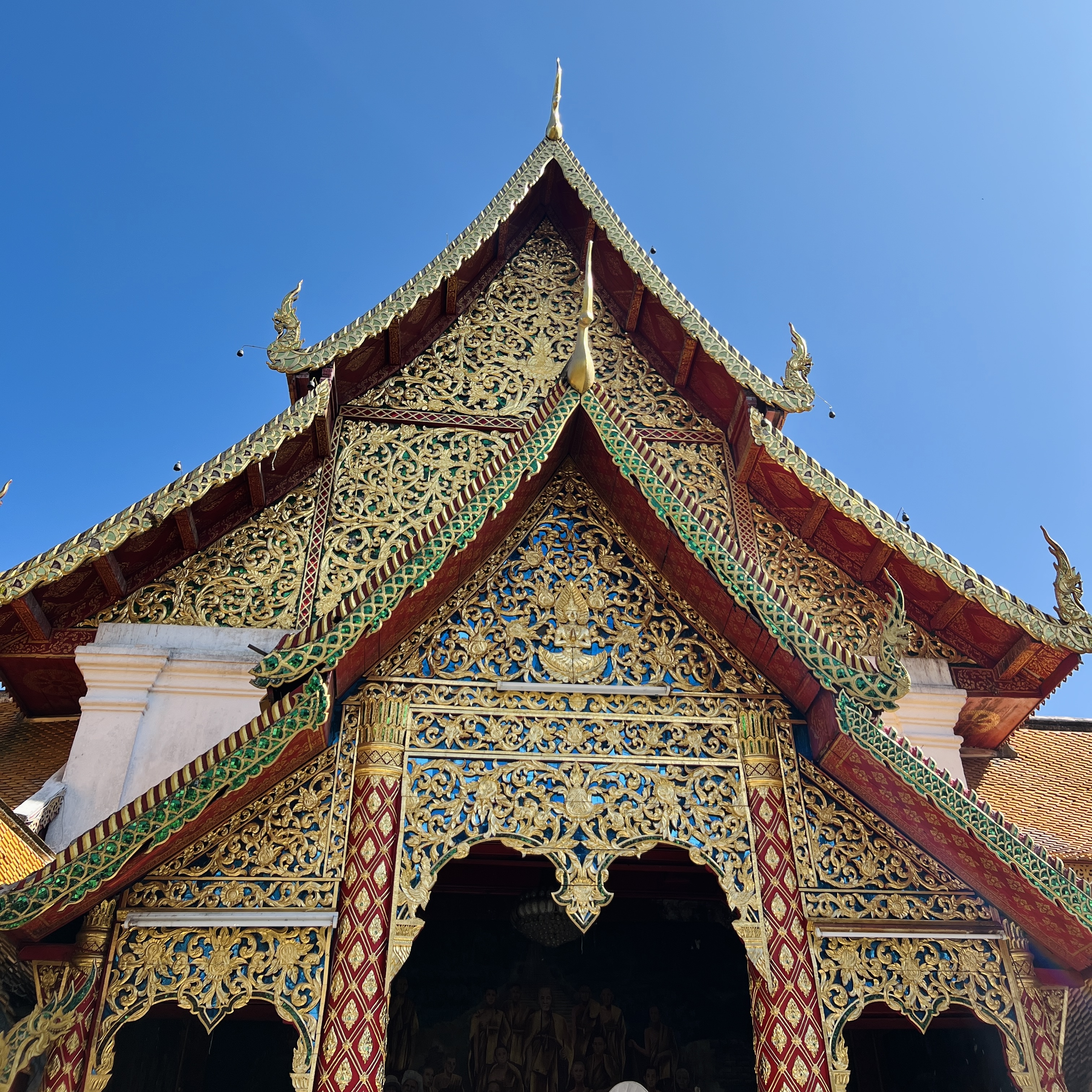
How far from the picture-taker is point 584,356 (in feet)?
15.0

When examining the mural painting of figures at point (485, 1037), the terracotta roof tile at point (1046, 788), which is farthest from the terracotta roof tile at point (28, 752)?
the terracotta roof tile at point (1046, 788)

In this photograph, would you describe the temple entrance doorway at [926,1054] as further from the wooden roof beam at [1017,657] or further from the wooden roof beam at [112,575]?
the wooden roof beam at [112,575]

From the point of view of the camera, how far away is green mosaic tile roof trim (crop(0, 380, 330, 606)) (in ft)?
16.8

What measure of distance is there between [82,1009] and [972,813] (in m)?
3.37

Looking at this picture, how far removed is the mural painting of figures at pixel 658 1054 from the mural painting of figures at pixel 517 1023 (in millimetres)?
613

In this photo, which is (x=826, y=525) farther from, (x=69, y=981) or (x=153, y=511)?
(x=69, y=981)

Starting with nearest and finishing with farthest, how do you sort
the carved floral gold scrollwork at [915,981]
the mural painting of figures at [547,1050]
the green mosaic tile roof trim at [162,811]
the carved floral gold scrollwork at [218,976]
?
the green mosaic tile roof trim at [162,811]
the carved floral gold scrollwork at [218,976]
the carved floral gold scrollwork at [915,981]
the mural painting of figures at [547,1050]

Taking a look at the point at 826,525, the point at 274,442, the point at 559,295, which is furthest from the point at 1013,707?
the point at 274,442

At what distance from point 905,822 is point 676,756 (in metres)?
0.99

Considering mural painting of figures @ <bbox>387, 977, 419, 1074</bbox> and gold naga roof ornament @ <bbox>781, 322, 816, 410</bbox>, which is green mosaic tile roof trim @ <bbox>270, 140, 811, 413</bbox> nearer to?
gold naga roof ornament @ <bbox>781, 322, 816, 410</bbox>

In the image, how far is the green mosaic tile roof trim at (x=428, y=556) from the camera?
12.6 feet

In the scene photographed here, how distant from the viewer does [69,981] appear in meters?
3.70

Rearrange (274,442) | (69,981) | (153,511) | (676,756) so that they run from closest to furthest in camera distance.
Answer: (69,981)
(676,756)
(153,511)
(274,442)

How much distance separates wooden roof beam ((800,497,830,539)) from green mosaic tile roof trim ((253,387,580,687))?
2.10m
